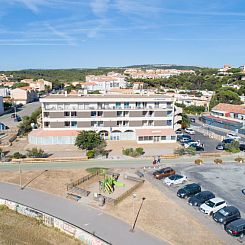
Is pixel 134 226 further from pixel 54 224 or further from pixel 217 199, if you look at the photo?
pixel 217 199

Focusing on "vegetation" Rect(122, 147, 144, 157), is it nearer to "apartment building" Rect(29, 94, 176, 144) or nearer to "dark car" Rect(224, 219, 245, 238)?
"apartment building" Rect(29, 94, 176, 144)

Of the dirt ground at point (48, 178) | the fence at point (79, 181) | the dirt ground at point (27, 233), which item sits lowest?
the dirt ground at point (27, 233)

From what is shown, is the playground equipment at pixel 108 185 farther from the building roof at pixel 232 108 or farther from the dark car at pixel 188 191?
the building roof at pixel 232 108

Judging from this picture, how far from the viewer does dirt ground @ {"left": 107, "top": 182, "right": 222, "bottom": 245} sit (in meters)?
23.7

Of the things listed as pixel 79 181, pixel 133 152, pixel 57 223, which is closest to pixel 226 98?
pixel 133 152

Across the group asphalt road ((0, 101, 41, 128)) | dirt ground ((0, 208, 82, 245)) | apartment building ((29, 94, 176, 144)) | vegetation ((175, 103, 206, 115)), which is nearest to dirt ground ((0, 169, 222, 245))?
dirt ground ((0, 208, 82, 245))

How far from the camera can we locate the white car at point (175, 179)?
3556cm

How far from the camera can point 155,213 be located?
27969mm

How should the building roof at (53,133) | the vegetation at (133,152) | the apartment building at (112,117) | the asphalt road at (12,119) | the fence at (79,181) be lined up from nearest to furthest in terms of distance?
1. the fence at (79,181)
2. the vegetation at (133,152)
3. the building roof at (53,133)
4. the apartment building at (112,117)
5. the asphalt road at (12,119)

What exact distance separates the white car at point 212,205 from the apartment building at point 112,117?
26911mm

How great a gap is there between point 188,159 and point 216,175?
289 inches

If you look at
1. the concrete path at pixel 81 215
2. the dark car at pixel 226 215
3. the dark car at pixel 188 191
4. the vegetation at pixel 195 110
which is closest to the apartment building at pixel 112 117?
the concrete path at pixel 81 215

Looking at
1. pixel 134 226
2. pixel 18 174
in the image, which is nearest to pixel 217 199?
pixel 134 226

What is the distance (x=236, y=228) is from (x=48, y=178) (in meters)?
22.2
